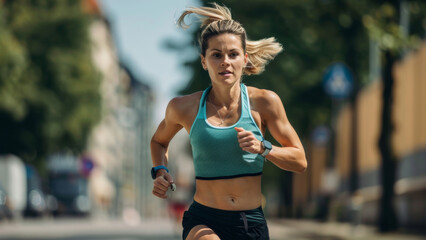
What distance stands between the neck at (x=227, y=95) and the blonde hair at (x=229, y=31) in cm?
13

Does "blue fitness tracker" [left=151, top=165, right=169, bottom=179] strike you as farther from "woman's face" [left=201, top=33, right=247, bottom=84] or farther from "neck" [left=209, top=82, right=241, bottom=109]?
"woman's face" [left=201, top=33, right=247, bottom=84]

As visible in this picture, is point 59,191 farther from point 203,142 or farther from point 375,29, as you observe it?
point 203,142

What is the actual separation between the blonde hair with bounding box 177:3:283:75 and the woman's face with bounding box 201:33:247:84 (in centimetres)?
4

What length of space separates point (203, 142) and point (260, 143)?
1.17ft

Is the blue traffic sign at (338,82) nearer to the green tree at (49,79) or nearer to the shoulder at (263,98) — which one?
the green tree at (49,79)

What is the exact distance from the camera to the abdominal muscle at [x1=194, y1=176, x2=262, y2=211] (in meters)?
4.61

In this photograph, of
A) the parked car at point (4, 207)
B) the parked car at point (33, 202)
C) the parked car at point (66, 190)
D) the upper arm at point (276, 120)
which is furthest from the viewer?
the parked car at point (66, 190)

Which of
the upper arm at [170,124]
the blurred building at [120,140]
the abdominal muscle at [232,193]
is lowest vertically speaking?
the abdominal muscle at [232,193]

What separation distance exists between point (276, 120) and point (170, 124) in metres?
0.61

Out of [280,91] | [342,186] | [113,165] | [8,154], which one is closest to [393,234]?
[280,91]

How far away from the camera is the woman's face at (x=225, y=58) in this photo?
454 cm

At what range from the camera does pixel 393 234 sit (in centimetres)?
2069

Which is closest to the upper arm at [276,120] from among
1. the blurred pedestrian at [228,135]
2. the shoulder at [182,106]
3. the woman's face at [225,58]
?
the blurred pedestrian at [228,135]

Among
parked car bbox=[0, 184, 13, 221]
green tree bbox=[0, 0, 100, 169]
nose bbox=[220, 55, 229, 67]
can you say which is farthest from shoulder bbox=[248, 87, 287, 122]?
green tree bbox=[0, 0, 100, 169]
